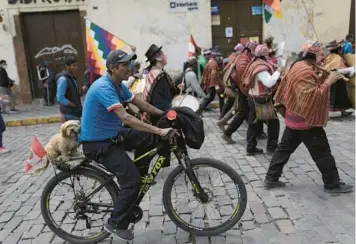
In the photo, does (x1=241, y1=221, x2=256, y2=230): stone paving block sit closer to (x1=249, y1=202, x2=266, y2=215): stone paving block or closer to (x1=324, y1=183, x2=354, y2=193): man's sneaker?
(x1=249, y1=202, x2=266, y2=215): stone paving block

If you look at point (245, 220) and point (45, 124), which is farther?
point (45, 124)

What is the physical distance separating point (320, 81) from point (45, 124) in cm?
862

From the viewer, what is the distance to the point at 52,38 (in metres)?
13.7

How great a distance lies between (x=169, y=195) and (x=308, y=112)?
183 cm

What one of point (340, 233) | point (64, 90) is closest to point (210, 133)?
point (64, 90)

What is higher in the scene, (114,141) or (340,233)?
(114,141)

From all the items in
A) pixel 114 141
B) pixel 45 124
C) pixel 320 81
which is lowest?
pixel 45 124

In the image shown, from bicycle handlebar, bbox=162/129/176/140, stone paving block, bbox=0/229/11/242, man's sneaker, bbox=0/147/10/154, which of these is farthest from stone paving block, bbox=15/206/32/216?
man's sneaker, bbox=0/147/10/154

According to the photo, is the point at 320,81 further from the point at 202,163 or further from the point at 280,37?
the point at 280,37

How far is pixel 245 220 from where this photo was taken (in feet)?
12.8

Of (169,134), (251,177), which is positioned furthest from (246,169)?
(169,134)

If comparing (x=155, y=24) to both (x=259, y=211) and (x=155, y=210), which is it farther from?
(x=259, y=211)

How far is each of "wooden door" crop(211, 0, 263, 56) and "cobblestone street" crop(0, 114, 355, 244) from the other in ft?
28.0

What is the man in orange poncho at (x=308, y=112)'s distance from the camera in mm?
4070
